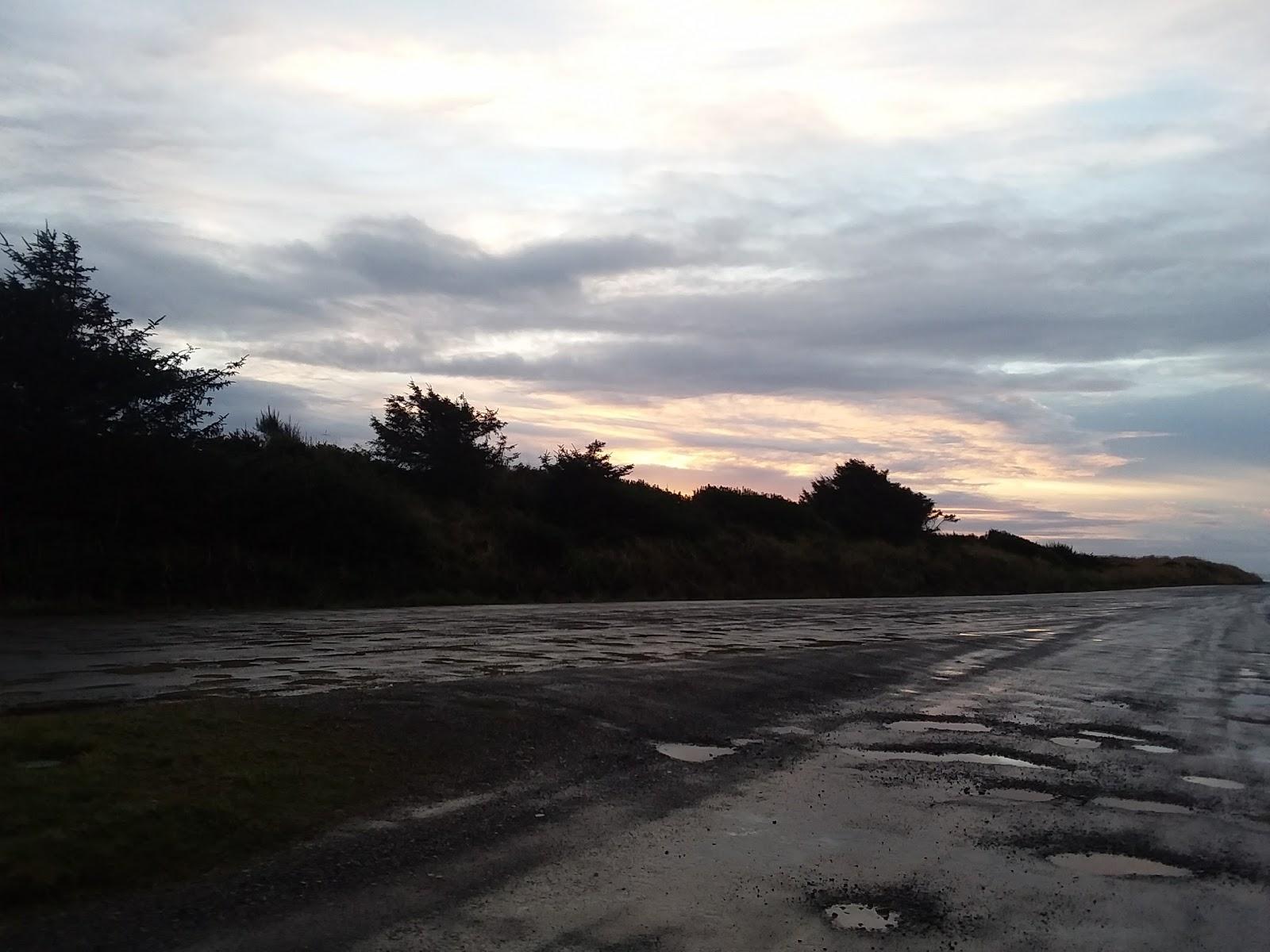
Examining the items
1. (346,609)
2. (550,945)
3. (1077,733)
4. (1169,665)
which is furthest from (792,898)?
(346,609)

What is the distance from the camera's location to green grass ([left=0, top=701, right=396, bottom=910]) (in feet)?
15.4

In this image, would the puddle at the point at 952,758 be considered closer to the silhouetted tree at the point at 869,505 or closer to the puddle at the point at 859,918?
the puddle at the point at 859,918

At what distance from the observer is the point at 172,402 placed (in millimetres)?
25891

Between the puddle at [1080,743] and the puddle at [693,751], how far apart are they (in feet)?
9.53

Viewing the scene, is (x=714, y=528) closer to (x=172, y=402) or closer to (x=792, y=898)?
(x=172, y=402)

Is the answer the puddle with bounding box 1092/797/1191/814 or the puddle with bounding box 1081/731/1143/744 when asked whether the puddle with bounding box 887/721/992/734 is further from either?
the puddle with bounding box 1092/797/1191/814

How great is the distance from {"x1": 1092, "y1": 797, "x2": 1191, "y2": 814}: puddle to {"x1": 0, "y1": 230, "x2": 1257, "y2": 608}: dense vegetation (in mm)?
19777

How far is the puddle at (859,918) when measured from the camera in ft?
14.7

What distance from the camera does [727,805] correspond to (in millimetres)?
6449

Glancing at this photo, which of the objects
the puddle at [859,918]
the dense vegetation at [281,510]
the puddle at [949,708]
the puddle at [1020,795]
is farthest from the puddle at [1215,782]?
the dense vegetation at [281,510]

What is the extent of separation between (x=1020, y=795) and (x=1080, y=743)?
2.30 m

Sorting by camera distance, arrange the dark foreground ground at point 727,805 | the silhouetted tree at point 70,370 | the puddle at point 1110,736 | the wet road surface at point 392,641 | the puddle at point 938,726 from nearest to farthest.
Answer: the dark foreground ground at point 727,805
the puddle at point 1110,736
the puddle at point 938,726
the wet road surface at point 392,641
the silhouetted tree at point 70,370

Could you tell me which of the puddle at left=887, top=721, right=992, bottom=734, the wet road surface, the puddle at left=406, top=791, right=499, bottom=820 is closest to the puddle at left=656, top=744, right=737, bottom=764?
the puddle at left=406, top=791, right=499, bottom=820

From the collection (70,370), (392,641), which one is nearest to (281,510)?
(70,370)
